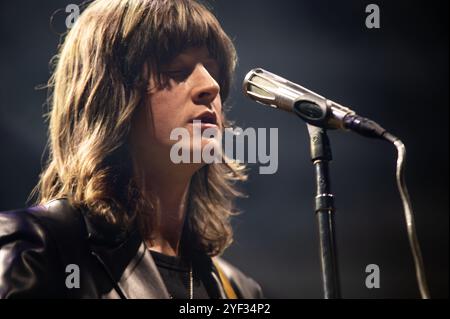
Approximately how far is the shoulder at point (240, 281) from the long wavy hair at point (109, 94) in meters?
0.07

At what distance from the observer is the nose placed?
1.69m

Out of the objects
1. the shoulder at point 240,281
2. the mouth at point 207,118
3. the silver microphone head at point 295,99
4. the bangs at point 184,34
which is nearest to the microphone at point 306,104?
the silver microphone head at point 295,99

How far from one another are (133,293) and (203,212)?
442 millimetres

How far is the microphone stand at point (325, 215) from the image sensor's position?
128cm

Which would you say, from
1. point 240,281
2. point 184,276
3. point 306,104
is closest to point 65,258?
point 184,276

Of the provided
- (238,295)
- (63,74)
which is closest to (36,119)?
(63,74)

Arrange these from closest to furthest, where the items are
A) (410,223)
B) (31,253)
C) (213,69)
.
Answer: (410,223)
(31,253)
(213,69)

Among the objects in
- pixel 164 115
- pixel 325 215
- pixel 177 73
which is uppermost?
pixel 177 73

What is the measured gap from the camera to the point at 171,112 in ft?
5.50

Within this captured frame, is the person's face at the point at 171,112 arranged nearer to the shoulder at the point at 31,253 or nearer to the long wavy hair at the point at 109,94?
the long wavy hair at the point at 109,94

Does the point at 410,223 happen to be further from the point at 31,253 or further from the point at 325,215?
the point at 31,253

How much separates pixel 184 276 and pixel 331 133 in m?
0.73

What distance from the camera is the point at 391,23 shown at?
6.91ft

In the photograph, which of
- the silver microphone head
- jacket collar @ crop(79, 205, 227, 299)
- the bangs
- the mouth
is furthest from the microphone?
jacket collar @ crop(79, 205, 227, 299)
